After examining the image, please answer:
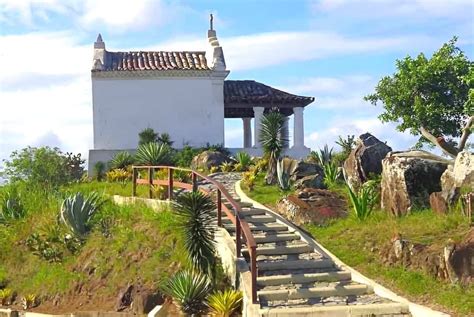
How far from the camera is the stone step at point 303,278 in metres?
14.6

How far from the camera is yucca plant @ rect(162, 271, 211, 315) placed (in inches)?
570

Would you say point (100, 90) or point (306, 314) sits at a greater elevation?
point (100, 90)

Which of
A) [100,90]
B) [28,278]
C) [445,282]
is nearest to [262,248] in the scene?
[445,282]

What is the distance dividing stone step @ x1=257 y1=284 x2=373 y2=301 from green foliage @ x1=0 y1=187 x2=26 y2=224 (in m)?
11.5

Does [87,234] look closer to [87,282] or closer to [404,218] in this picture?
[87,282]

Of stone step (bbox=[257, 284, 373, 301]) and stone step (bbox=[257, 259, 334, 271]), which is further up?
stone step (bbox=[257, 259, 334, 271])

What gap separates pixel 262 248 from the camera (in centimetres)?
1622

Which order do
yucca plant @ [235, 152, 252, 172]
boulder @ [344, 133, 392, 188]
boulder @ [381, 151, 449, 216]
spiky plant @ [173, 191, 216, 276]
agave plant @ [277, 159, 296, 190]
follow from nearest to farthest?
1. spiky plant @ [173, 191, 216, 276]
2. boulder @ [381, 151, 449, 216]
3. boulder @ [344, 133, 392, 188]
4. agave plant @ [277, 159, 296, 190]
5. yucca plant @ [235, 152, 252, 172]

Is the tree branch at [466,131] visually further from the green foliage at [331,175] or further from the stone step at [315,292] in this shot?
the stone step at [315,292]

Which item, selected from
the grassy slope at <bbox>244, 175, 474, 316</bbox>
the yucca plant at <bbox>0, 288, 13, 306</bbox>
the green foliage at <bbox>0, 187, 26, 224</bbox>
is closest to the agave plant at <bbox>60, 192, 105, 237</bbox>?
the yucca plant at <bbox>0, 288, 13, 306</bbox>

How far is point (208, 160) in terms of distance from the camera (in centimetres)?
2880

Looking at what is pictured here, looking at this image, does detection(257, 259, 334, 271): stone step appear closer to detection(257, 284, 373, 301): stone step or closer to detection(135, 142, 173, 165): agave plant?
detection(257, 284, 373, 301): stone step

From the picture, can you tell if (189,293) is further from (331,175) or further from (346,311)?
(331,175)

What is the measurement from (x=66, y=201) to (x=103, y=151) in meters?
13.4
